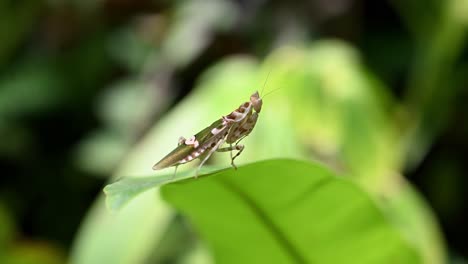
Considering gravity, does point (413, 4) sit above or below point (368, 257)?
above

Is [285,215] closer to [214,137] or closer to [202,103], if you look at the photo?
[214,137]

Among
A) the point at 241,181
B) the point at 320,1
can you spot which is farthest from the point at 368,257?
the point at 320,1

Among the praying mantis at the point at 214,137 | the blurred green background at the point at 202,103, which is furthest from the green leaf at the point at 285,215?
the blurred green background at the point at 202,103

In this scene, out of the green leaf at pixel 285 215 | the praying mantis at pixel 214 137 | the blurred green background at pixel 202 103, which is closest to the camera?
the green leaf at pixel 285 215

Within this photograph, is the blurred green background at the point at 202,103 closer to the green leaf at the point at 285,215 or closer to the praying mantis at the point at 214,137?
the praying mantis at the point at 214,137

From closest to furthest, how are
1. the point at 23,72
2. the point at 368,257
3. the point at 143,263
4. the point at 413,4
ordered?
1. the point at 368,257
2. the point at 143,263
3. the point at 413,4
4. the point at 23,72

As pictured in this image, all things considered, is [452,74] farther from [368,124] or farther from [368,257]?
[368,257]
